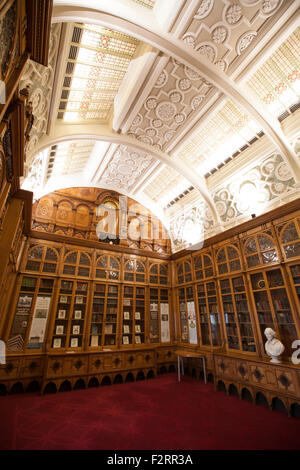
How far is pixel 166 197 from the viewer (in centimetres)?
899

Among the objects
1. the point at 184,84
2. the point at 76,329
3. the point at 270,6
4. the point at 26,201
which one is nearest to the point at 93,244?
the point at 76,329

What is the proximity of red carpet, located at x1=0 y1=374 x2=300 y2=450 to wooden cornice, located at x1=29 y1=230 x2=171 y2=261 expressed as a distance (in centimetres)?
412

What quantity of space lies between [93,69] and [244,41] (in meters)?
2.89

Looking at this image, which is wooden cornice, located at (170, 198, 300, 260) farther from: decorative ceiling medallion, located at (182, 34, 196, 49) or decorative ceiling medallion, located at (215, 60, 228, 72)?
decorative ceiling medallion, located at (182, 34, 196, 49)

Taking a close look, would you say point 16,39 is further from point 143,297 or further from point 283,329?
point 143,297

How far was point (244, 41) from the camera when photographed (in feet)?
12.6

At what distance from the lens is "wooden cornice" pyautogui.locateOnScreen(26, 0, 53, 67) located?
190 centimetres


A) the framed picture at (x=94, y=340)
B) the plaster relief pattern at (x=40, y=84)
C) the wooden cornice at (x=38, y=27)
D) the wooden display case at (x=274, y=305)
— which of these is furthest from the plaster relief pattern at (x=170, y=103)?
the framed picture at (x=94, y=340)

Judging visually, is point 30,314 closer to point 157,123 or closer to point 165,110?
point 157,123

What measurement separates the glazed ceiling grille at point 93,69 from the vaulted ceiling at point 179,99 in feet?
0.07

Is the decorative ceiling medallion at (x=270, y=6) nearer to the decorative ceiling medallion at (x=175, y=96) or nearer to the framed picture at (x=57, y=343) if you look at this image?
the decorative ceiling medallion at (x=175, y=96)

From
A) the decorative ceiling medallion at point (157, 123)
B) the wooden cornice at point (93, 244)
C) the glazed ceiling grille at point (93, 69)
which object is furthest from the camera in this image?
the wooden cornice at point (93, 244)

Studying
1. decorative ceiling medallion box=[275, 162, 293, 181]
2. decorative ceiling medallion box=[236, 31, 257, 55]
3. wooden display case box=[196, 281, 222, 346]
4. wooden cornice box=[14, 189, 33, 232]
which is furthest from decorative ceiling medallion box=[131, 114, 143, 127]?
wooden display case box=[196, 281, 222, 346]

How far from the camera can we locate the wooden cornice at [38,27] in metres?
1.90
